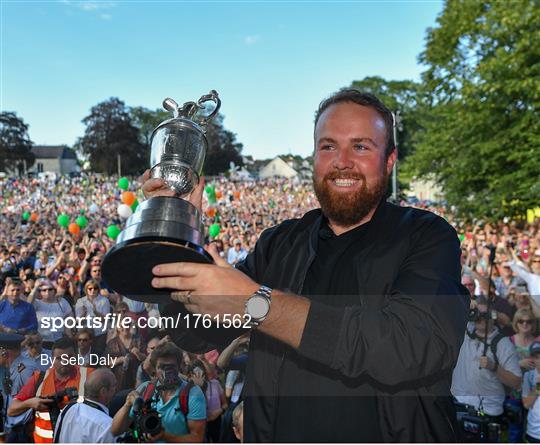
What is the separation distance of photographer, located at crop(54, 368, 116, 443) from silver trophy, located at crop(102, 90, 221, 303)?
979mm

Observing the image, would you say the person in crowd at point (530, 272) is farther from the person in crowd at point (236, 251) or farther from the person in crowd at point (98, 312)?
the person in crowd at point (98, 312)

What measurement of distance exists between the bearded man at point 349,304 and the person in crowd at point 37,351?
885mm

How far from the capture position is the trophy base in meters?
1.38

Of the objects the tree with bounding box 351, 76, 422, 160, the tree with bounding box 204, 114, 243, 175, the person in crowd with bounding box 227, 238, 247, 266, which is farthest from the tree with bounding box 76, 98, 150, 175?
the person in crowd with bounding box 227, 238, 247, 266

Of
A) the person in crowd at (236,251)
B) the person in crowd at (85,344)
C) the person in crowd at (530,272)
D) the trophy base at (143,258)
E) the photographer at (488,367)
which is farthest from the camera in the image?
the person in crowd at (236,251)

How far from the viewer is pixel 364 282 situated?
1614 mm

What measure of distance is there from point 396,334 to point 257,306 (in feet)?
1.11

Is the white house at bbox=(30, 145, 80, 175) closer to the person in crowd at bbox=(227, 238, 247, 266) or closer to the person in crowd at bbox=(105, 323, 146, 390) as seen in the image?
the person in crowd at bbox=(227, 238, 247, 266)

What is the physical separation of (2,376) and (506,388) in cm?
361

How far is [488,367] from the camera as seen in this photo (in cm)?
409

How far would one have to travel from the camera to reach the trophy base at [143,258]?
1.38 metres

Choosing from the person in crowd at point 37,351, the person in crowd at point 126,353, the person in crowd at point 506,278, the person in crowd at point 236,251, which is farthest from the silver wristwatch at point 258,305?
the person in crowd at point 236,251

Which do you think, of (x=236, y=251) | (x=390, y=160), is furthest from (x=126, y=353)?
(x=236, y=251)

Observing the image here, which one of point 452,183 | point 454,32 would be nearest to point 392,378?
point 452,183
